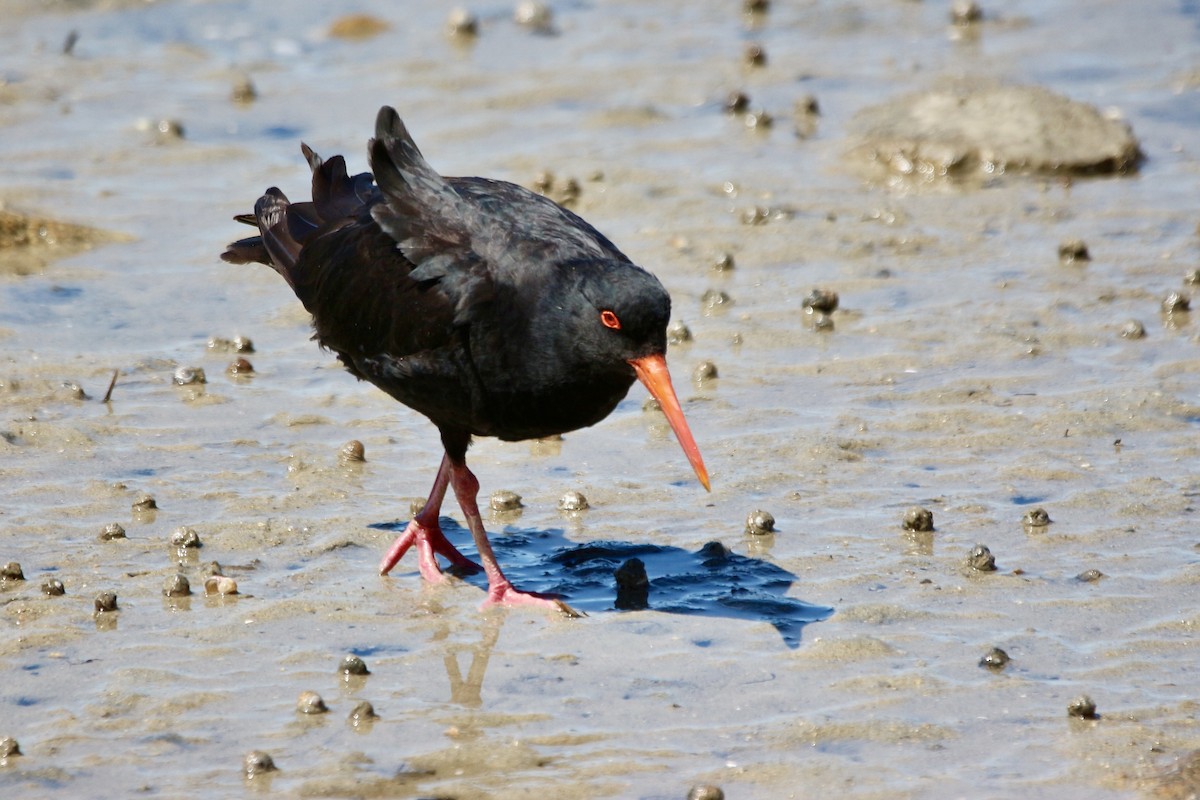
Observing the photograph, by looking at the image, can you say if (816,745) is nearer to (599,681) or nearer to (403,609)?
(599,681)

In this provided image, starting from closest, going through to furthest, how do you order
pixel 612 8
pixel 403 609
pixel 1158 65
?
pixel 403 609 → pixel 1158 65 → pixel 612 8

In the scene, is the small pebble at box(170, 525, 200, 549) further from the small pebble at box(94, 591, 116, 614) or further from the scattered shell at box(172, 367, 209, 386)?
the scattered shell at box(172, 367, 209, 386)

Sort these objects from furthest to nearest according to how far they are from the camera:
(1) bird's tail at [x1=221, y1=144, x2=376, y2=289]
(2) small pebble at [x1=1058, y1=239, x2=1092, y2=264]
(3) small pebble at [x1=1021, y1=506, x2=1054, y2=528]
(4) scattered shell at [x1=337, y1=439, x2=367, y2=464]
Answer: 1. (2) small pebble at [x1=1058, y1=239, x2=1092, y2=264]
2. (4) scattered shell at [x1=337, y1=439, x2=367, y2=464]
3. (1) bird's tail at [x1=221, y1=144, x2=376, y2=289]
4. (3) small pebble at [x1=1021, y1=506, x2=1054, y2=528]

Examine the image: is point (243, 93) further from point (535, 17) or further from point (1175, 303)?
point (1175, 303)

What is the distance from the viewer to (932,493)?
6.21 metres

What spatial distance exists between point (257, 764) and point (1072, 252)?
574cm

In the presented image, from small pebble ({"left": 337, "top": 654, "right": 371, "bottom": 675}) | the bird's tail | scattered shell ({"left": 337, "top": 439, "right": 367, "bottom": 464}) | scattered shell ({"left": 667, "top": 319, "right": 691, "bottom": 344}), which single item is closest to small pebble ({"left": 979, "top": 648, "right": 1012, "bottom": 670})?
small pebble ({"left": 337, "top": 654, "right": 371, "bottom": 675})

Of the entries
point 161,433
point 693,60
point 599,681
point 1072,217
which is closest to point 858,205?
point 1072,217

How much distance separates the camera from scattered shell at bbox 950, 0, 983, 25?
1294 cm

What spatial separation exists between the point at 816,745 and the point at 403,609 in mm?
1670

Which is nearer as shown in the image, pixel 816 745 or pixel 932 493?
pixel 816 745

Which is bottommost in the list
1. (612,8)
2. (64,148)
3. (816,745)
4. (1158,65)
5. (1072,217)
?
(816,745)

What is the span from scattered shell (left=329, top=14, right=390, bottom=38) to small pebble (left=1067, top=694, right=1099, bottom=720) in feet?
33.3

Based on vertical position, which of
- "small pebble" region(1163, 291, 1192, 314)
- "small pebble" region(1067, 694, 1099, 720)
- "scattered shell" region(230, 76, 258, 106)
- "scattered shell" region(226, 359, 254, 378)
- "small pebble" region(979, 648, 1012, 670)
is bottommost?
"small pebble" region(1067, 694, 1099, 720)
